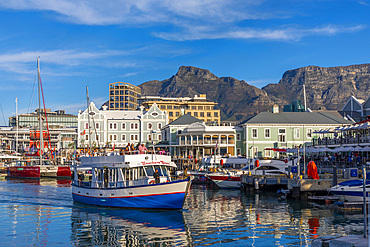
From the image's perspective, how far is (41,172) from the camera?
240 ft

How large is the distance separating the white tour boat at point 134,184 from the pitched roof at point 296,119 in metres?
A: 48.2

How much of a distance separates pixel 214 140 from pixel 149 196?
52288 millimetres

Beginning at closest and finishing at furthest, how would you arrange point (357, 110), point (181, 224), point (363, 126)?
point (181, 224), point (363, 126), point (357, 110)

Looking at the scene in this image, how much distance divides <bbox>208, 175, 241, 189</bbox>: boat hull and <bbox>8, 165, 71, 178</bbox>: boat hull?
33530mm

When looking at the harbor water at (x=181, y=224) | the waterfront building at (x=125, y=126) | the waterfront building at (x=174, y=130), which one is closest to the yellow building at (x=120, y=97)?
the waterfront building at (x=125, y=126)

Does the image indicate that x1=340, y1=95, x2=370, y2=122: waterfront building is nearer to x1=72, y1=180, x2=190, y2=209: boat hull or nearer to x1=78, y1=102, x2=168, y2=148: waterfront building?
x1=78, y1=102, x2=168, y2=148: waterfront building

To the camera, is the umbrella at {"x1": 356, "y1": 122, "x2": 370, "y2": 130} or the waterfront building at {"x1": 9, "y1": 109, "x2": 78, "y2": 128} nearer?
the umbrella at {"x1": 356, "y1": 122, "x2": 370, "y2": 130}

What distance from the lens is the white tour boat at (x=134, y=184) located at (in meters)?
30.7

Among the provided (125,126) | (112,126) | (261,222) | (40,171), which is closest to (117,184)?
(261,222)

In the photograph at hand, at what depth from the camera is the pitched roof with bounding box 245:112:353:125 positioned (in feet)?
257

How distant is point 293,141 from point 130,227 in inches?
2238

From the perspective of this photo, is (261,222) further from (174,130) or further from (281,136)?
(174,130)

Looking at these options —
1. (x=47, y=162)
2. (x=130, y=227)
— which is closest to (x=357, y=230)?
(x=130, y=227)

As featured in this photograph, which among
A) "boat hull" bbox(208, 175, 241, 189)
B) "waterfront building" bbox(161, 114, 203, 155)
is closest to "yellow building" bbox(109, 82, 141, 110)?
"waterfront building" bbox(161, 114, 203, 155)
